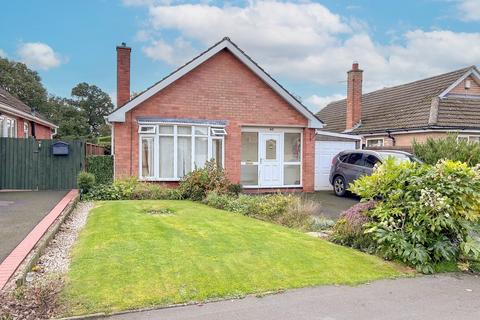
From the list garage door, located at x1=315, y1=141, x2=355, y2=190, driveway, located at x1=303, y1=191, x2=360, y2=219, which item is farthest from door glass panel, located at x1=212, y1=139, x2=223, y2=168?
garage door, located at x1=315, y1=141, x2=355, y2=190

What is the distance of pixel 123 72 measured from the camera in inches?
637

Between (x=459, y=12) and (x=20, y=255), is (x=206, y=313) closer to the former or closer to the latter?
(x=20, y=255)

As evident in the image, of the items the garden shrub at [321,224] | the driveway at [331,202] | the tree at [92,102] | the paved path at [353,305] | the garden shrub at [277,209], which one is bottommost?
the paved path at [353,305]

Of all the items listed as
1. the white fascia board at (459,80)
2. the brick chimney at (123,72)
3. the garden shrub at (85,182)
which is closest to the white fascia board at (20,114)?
the brick chimney at (123,72)

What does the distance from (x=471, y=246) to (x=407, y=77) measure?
24.5m

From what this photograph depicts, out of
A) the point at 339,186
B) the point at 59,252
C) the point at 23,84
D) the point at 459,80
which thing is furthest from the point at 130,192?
the point at 23,84

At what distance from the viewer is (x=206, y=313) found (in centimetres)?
455

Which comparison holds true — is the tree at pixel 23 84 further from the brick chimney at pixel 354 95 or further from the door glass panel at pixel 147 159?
the door glass panel at pixel 147 159

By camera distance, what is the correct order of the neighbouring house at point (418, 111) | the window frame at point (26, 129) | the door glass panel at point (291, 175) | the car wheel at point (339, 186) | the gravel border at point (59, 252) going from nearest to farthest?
the gravel border at point (59, 252)
the car wheel at point (339, 186)
the door glass panel at point (291, 175)
the neighbouring house at point (418, 111)
the window frame at point (26, 129)

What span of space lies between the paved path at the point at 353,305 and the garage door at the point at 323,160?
1208 centimetres

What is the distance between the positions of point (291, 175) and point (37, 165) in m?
9.85

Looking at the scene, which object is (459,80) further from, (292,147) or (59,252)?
(59,252)

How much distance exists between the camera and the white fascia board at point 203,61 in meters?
14.4

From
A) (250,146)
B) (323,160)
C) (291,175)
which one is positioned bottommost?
(291,175)
